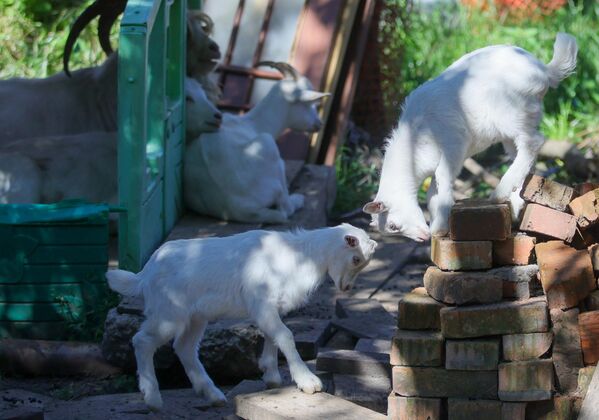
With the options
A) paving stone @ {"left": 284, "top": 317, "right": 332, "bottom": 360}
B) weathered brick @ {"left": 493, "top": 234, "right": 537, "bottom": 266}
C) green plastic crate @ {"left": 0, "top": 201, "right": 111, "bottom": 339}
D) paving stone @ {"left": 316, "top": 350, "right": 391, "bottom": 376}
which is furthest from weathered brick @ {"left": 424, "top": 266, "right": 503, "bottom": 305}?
green plastic crate @ {"left": 0, "top": 201, "right": 111, "bottom": 339}

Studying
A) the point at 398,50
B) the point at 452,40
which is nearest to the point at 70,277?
the point at 398,50

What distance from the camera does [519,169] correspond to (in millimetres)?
4918

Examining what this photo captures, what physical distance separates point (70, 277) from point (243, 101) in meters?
3.66

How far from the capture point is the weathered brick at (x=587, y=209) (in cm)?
474

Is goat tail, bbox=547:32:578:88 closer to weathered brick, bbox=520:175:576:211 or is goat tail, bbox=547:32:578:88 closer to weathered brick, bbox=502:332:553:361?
weathered brick, bbox=520:175:576:211

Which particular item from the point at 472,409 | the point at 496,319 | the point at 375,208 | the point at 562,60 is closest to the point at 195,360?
the point at 375,208

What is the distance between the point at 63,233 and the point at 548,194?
285 cm

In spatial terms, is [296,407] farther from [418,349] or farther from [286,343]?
[418,349]

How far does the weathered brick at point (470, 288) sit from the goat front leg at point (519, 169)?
1.95 ft

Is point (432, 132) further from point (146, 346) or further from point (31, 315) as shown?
point (31, 315)

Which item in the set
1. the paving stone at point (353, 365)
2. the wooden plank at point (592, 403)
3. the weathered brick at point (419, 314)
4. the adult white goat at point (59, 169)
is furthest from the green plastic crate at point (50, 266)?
the wooden plank at point (592, 403)

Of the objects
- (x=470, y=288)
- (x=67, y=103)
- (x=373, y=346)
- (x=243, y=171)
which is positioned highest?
(x=470, y=288)

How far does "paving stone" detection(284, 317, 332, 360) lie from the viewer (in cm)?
579

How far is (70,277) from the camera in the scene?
250 inches
